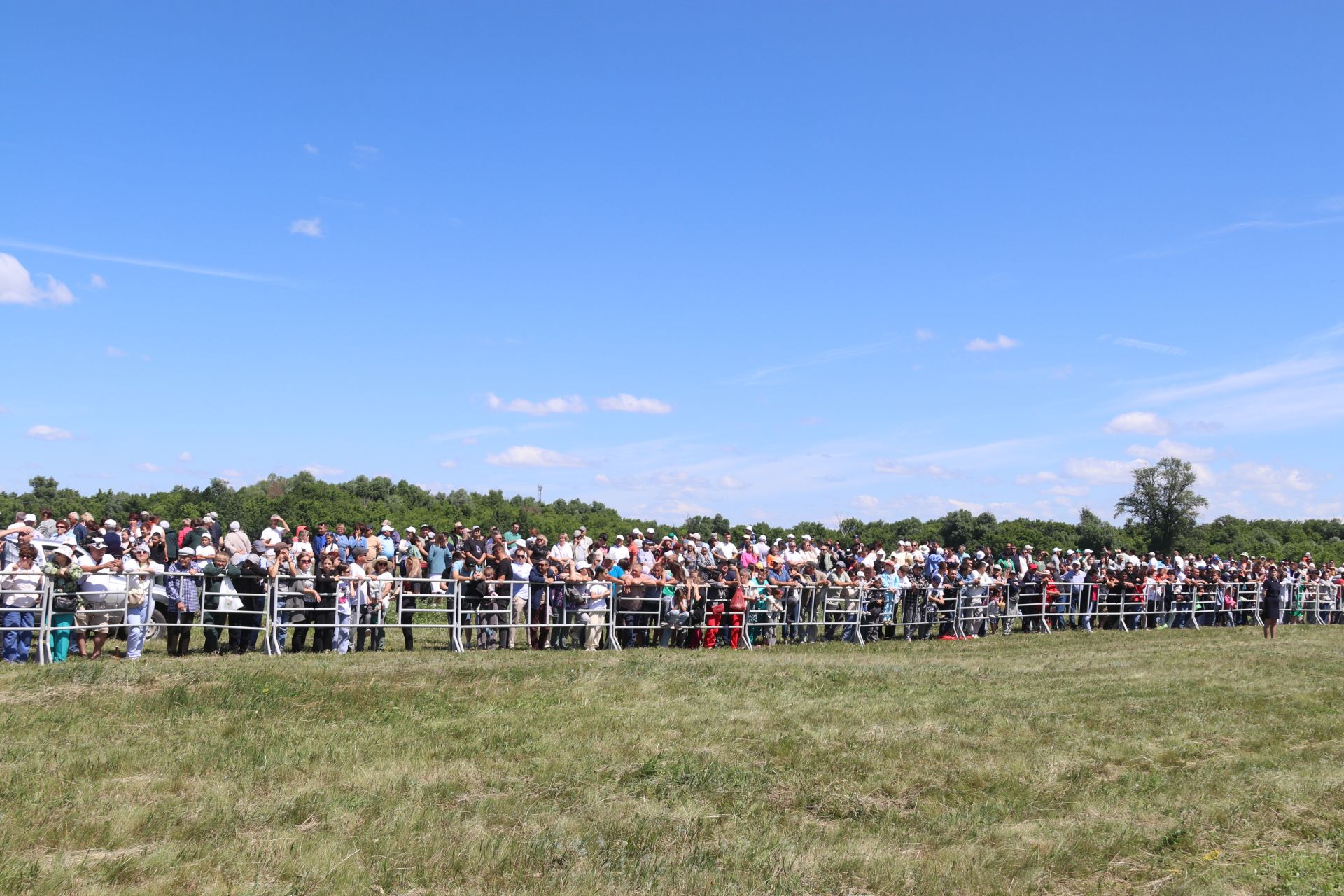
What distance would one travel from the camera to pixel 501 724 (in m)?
13.3

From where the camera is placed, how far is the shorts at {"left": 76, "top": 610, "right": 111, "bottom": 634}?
1574 centimetres

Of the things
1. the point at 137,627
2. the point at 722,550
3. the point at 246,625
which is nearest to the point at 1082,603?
the point at 722,550

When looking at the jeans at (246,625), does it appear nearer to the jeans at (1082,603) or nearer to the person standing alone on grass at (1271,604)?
the jeans at (1082,603)

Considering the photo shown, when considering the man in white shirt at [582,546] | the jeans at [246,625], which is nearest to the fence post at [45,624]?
the jeans at [246,625]

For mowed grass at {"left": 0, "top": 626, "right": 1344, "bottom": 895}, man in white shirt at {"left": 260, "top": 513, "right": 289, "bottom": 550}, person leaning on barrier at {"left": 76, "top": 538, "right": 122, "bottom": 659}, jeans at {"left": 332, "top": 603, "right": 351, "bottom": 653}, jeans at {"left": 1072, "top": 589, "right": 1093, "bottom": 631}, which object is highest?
man in white shirt at {"left": 260, "top": 513, "right": 289, "bottom": 550}

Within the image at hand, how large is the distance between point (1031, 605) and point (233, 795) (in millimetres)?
23565

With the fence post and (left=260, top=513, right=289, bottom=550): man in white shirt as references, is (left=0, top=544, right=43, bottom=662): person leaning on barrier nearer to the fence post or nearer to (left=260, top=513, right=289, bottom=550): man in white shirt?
the fence post

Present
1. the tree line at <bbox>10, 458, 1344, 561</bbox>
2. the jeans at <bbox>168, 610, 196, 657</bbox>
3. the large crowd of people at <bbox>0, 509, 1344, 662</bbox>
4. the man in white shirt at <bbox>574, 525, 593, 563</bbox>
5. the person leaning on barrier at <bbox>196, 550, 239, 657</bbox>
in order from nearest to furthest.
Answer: the large crowd of people at <bbox>0, 509, 1344, 662</bbox>, the person leaning on barrier at <bbox>196, 550, 239, 657</bbox>, the jeans at <bbox>168, 610, 196, 657</bbox>, the man in white shirt at <bbox>574, 525, 593, 563</bbox>, the tree line at <bbox>10, 458, 1344, 561</bbox>

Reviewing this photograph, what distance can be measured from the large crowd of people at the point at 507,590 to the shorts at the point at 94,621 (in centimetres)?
3

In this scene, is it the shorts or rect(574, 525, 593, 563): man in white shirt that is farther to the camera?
rect(574, 525, 593, 563): man in white shirt

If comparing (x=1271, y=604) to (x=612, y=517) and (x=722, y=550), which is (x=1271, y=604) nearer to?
(x=722, y=550)

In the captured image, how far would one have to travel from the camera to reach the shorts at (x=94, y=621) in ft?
51.6

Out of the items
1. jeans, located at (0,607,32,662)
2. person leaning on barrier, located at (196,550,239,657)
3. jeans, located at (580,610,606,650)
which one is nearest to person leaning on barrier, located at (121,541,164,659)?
person leaning on barrier, located at (196,550,239,657)

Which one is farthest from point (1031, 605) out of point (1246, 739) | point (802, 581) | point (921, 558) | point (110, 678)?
point (110, 678)
